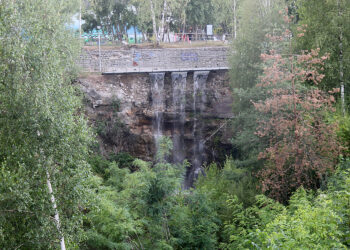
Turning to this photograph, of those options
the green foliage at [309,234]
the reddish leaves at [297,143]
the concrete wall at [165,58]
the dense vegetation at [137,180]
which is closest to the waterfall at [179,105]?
the concrete wall at [165,58]

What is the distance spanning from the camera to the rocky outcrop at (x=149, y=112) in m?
21.8

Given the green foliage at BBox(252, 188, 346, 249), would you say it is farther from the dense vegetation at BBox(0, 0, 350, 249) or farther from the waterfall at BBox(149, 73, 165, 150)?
the waterfall at BBox(149, 73, 165, 150)

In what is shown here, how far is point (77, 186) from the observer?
833cm

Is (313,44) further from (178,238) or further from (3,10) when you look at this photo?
(3,10)

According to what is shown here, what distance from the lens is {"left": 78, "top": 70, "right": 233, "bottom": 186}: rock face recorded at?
21.8 meters

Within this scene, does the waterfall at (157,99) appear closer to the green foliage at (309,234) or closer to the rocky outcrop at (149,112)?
the rocky outcrop at (149,112)

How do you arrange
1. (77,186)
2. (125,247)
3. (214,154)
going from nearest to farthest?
(77,186), (125,247), (214,154)

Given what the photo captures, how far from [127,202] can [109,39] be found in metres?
21.3

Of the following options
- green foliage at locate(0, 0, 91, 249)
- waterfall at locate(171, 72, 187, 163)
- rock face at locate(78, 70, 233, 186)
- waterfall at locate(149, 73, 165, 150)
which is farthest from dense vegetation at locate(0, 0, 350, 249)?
waterfall at locate(149, 73, 165, 150)

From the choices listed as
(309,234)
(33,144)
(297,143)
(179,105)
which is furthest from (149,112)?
(309,234)

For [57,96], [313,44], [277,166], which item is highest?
[313,44]

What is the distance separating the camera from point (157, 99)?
22.8 meters

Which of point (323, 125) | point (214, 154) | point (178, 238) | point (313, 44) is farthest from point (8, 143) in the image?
point (214, 154)

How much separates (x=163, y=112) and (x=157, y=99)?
958 millimetres
